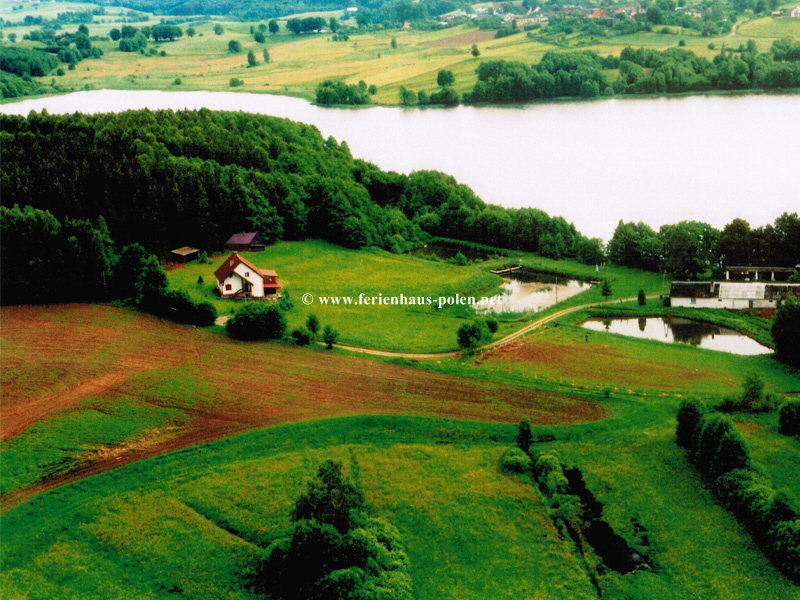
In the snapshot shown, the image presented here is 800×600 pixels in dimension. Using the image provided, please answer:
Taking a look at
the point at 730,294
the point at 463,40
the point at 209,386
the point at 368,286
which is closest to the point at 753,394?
the point at 730,294

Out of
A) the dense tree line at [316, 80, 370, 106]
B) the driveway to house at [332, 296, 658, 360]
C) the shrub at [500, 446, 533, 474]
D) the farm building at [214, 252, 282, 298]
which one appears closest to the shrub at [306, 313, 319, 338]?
the driveway to house at [332, 296, 658, 360]

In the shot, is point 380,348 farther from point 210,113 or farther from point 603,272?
point 210,113

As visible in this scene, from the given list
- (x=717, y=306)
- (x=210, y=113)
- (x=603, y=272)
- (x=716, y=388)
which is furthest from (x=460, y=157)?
(x=716, y=388)

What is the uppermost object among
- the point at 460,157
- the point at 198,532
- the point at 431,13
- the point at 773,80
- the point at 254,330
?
the point at 431,13

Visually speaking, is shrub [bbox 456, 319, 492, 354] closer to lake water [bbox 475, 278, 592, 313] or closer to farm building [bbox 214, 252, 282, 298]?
lake water [bbox 475, 278, 592, 313]

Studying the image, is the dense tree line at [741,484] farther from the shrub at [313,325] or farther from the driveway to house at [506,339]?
the shrub at [313,325]

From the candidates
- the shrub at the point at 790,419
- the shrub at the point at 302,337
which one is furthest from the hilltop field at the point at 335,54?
the shrub at the point at 302,337

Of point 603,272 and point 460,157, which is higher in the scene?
point 460,157
